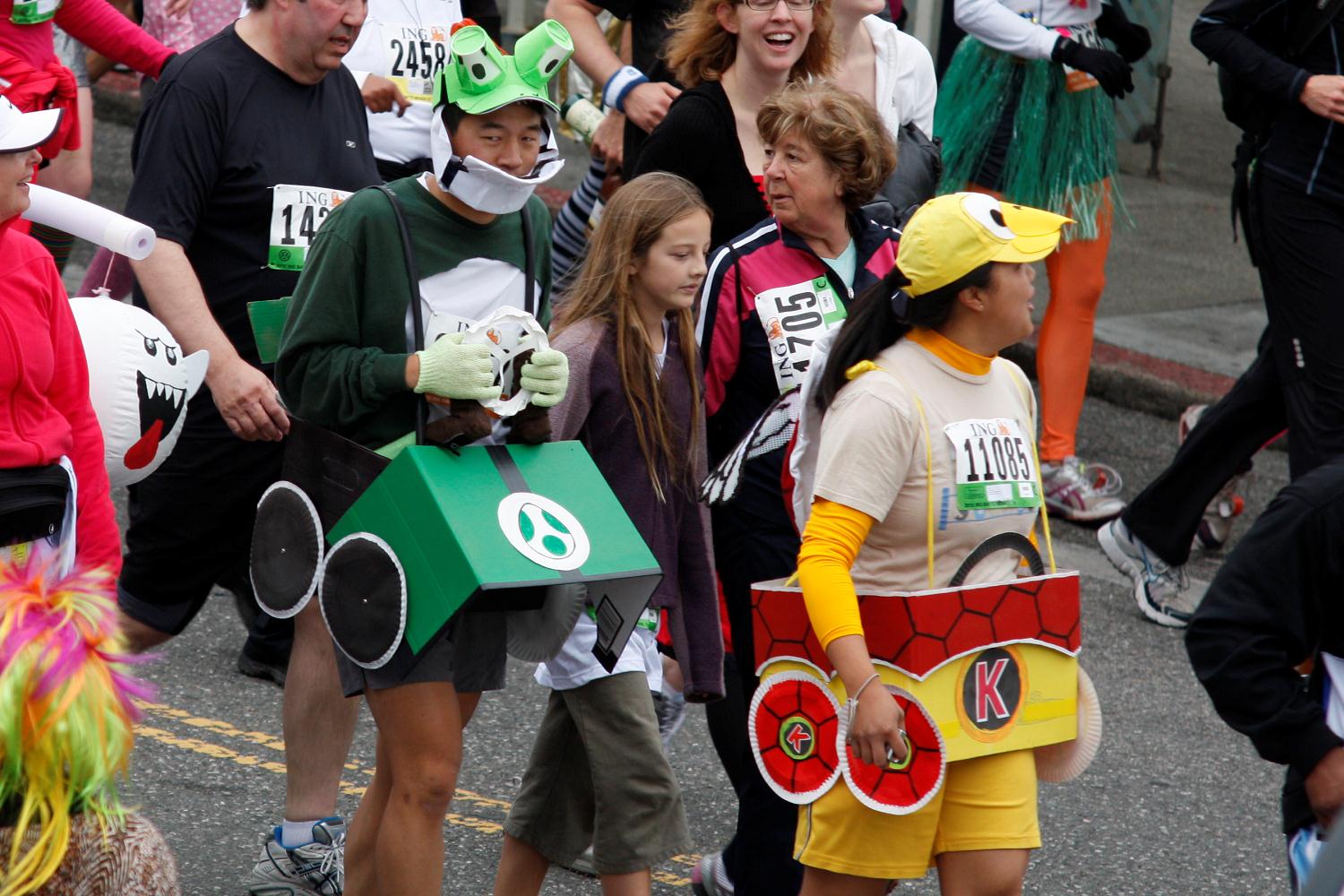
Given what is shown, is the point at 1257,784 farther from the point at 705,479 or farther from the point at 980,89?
the point at 980,89

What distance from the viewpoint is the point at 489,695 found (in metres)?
5.48

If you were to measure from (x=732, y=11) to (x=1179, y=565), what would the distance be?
2622 mm

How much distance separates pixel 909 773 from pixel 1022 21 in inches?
177

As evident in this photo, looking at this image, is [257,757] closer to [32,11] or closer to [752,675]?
[752,675]

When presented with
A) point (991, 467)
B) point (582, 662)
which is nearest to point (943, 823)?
point (991, 467)

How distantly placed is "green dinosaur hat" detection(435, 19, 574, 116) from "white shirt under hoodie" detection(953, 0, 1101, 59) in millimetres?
3876

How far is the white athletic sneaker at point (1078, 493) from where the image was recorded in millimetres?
7359

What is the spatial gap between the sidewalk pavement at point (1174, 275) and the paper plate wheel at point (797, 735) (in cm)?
579

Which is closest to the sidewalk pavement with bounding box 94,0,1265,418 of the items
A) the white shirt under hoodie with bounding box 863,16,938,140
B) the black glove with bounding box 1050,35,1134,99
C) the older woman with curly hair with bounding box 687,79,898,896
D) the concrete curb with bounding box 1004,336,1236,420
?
the concrete curb with bounding box 1004,336,1236,420

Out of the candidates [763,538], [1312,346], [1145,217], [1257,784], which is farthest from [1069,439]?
[1145,217]

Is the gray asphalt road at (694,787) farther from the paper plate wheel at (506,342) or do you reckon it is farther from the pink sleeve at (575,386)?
the paper plate wheel at (506,342)

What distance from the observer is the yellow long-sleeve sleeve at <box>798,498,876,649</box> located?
329cm

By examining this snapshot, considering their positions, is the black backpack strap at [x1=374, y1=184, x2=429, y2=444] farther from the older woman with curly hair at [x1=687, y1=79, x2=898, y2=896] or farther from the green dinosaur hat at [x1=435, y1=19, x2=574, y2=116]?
the older woman with curly hair at [x1=687, y1=79, x2=898, y2=896]

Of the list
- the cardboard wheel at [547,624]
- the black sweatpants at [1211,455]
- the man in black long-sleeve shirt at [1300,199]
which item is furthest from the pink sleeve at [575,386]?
the black sweatpants at [1211,455]
